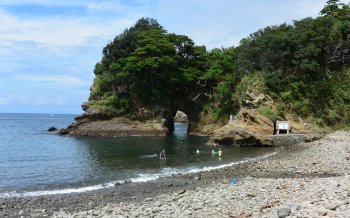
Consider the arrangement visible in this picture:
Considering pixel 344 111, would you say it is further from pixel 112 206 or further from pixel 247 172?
pixel 112 206

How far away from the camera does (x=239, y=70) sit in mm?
55438

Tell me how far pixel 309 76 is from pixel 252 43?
408 inches

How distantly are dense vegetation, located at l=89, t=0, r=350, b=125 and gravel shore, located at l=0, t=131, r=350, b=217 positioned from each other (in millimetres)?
20325

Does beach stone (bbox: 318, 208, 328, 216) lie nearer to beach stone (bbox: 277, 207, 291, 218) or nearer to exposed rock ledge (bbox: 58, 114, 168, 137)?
beach stone (bbox: 277, 207, 291, 218)

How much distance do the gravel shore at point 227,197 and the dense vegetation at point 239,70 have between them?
20325 mm

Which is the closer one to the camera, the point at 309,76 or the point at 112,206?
the point at 112,206

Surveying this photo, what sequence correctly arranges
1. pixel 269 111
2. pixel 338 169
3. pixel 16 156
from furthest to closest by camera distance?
pixel 269 111, pixel 16 156, pixel 338 169

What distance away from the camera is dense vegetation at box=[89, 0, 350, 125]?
46.9 meters

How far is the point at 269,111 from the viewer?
45.3m

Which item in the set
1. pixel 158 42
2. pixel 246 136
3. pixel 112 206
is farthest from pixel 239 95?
pixel 112 206

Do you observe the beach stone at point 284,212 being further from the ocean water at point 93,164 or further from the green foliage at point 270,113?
the green foliage at point 270,113

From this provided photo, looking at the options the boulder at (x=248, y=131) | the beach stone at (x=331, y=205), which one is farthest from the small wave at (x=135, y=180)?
the beach stone at (x=331, y=205)

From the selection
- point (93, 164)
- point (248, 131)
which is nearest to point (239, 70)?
point (248, 131)

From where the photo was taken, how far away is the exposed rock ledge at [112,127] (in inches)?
2349
